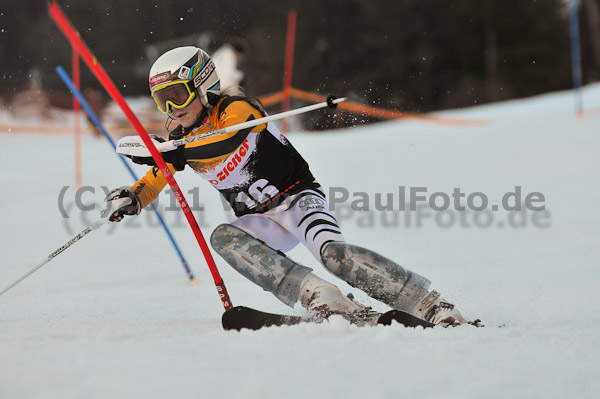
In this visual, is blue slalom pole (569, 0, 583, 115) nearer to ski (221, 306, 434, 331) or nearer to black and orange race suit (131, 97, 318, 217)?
black and orange race suit (131, 97, 318, 217)

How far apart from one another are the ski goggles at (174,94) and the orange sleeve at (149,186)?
1.06ft

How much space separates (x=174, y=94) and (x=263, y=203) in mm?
653

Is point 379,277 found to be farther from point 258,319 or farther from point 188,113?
point 188,113

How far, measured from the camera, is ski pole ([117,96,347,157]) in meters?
2.78

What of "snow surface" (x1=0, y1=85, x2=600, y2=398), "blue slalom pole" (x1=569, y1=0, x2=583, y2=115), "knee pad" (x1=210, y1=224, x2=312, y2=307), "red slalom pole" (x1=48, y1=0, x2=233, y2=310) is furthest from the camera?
"blue slalom pole" (x1=569, y1=0, x2=583, y2=115)

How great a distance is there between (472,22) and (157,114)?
1626 centimetres

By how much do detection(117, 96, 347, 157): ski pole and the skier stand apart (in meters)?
0.07

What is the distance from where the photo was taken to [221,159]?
120 inches

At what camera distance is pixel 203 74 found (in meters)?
3.08

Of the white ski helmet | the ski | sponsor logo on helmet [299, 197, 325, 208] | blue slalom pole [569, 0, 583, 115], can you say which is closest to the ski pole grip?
sponsor logo on helmet [299, 197, 325, 208]

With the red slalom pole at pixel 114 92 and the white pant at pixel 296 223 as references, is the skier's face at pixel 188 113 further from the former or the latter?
the white pant at pixel 296 223

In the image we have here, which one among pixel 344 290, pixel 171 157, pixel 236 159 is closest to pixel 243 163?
pixel 236 159

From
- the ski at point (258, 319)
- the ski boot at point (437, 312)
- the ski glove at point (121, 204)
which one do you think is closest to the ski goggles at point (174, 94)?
the ski glove at point (121, 204)

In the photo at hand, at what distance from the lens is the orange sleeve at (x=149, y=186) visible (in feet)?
10.4
